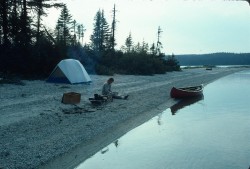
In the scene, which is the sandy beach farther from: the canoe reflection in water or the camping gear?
the canoe reflection in water

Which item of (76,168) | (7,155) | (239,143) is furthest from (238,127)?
(7,155)

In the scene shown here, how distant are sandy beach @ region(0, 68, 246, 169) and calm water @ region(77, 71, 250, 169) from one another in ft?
1.80

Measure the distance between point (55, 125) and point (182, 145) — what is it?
192 inches

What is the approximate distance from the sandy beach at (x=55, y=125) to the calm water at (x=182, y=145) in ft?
1.80

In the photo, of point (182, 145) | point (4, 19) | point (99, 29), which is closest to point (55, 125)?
point (182, 145)

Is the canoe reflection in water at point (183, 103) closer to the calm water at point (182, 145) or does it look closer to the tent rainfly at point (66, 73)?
the calm water at point (182, 145)

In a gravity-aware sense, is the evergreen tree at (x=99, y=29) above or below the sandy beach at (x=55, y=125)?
above

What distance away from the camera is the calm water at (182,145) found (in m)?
9.82

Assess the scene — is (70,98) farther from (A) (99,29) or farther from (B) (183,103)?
(A) (99,29)

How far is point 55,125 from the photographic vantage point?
12.3 metres

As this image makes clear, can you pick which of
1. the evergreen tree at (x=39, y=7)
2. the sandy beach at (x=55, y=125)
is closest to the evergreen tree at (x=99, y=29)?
the evergreen tree at (x=39, y=7)

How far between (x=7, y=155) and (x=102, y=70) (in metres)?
31.5

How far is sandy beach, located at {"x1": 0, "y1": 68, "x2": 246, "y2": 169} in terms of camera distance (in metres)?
8.76

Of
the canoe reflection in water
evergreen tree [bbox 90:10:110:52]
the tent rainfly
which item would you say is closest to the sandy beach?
the canoe reflection in water
